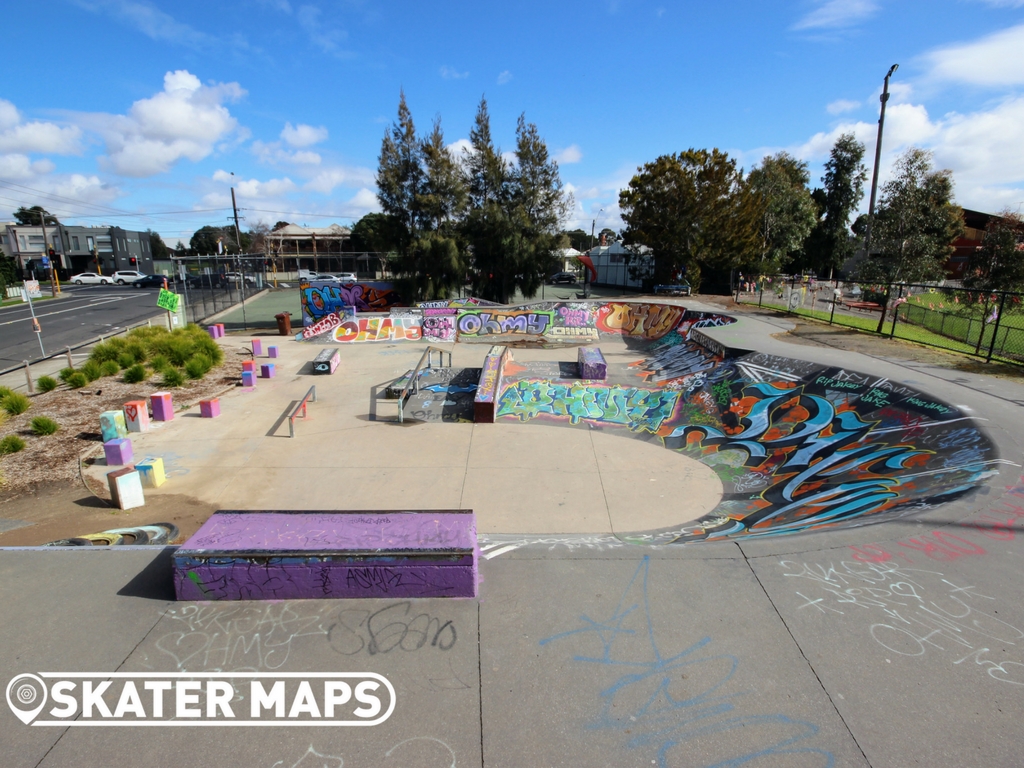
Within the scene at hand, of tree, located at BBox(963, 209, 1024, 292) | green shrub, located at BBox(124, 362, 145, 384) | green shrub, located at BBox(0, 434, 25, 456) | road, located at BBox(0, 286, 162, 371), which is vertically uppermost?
tree, located at BBox(963, 209, 1024, 292)

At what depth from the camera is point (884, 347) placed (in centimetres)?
1673

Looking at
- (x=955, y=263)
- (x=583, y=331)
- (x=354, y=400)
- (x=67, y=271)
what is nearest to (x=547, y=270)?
(x=583, y=331)

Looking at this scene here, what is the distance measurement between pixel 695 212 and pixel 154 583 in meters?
36.5

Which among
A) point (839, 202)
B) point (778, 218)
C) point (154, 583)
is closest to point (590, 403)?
point (154, 583)

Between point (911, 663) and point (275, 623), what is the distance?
4640 mm

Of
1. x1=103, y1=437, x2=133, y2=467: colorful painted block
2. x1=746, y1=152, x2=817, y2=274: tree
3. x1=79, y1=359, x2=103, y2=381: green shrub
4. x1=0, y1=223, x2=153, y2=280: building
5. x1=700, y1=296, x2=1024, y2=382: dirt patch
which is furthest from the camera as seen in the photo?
x1=0, y1=223, x2=153, y2=280: building

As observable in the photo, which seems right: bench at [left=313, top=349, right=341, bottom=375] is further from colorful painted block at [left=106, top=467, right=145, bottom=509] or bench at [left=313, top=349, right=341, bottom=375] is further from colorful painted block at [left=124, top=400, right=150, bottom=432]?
colorful painted block at [left=106, top=467, right=145, bottom=509]

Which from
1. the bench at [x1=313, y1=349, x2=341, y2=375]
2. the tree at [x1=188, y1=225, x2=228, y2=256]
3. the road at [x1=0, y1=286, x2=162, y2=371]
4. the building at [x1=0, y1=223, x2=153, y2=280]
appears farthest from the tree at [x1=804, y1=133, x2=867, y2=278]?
the tree at [x1=188, y1=225, x2=228, y2=256]

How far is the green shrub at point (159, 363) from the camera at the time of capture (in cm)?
1591

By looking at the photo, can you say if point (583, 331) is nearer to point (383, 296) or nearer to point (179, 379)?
point (383, 296)

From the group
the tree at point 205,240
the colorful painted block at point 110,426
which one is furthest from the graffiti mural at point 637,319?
the tree at point 205,240

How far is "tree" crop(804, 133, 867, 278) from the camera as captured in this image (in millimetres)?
48844

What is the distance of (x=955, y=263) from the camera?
45688mm

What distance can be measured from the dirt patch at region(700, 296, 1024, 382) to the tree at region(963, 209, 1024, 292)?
519cm
